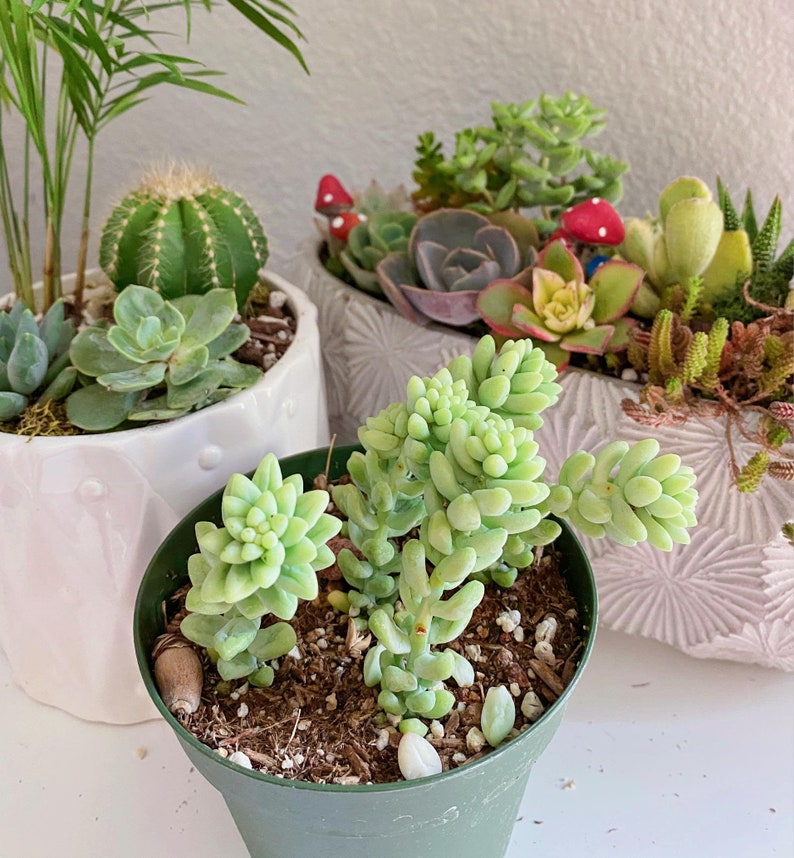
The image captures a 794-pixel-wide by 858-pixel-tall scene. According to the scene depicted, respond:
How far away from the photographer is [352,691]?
574 millimetres

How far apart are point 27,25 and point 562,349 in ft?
1.55

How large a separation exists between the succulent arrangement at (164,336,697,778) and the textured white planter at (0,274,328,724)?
4.9 inches

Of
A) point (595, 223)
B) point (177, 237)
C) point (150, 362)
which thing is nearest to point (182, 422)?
point (150, 362)

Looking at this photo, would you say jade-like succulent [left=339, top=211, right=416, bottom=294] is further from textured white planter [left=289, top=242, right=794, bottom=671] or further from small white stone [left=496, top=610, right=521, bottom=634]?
small white stone [left=496, top=610, right=521, bottom=634]

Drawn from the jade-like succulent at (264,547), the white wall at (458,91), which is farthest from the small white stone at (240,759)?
the white wall at (458,91)

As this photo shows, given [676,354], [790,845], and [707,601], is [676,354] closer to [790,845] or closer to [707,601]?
[707,601]

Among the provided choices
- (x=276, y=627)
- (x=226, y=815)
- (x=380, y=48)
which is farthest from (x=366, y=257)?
(x=226, y=815)

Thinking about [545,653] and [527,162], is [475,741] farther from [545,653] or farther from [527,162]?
[527,162]

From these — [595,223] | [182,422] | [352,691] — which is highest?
[595,223]

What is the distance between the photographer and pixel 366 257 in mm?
834

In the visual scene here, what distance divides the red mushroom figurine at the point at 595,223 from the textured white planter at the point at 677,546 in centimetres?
14

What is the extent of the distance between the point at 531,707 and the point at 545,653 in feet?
0.16

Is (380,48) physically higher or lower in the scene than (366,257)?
Result: higher

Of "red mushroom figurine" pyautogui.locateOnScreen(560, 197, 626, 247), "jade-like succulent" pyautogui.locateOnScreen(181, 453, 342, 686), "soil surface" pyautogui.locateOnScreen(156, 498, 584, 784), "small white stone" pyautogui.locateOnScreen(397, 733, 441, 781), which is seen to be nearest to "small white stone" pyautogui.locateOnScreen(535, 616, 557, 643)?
"soil surface" pyautogui.locateOnScreen(156, 498, 584, 784)
